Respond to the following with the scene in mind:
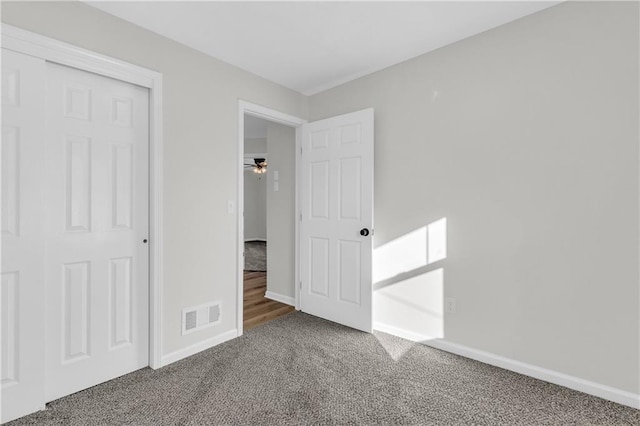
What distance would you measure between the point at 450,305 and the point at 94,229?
8.73 feet

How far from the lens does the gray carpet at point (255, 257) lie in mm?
5742

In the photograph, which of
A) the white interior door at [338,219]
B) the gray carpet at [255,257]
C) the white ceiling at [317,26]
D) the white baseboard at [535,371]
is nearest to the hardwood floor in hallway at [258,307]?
the white interior door at [338,219]

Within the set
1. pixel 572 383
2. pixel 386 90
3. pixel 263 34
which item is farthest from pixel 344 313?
pixel 263 34

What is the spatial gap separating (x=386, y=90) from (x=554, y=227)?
1761 mm

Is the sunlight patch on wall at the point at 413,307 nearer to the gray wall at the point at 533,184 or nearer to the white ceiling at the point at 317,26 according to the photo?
the gray wall at the point at 533,184

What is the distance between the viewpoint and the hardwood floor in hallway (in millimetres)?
3211

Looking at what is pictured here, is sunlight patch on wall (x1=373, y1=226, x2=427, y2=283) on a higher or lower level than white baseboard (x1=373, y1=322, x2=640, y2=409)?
higher

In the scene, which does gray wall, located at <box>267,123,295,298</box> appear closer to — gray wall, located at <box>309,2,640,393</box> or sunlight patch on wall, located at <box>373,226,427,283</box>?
sunlight patch on wall, located at <box>373,226,427,283</box>

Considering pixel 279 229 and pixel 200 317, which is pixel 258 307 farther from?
pixel 200 317

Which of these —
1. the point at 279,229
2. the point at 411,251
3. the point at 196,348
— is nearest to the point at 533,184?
the point at 411,251

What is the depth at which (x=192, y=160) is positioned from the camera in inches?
98.6

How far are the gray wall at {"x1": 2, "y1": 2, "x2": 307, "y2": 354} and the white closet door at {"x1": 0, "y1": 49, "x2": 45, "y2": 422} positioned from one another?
454 mm

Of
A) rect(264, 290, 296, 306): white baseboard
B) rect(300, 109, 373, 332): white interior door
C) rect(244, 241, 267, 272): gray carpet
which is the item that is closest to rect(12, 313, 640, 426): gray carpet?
rect(300, 109, 373, 332): white interior door

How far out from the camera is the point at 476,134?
7.79 feet
